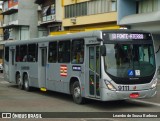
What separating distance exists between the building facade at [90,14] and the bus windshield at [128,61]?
25293mm

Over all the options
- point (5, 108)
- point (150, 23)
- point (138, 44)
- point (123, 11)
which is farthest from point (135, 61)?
point (123, 11)

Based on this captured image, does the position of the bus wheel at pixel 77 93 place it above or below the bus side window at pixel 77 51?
below

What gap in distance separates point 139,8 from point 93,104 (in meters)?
26.5

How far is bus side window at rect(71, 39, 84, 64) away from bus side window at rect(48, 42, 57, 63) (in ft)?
5.66

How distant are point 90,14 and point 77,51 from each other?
3143 cm

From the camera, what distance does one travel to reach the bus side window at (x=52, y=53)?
1678 cm

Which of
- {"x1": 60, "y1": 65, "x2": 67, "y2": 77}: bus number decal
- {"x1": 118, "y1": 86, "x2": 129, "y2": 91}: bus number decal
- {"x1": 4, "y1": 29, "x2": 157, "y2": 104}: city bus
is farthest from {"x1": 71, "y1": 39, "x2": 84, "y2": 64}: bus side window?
{"x1": 118, "y1": 86, "x2": 129, "y2": 91}: bus number decal

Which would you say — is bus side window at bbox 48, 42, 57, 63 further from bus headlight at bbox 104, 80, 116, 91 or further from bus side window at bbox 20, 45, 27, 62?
bus headlight at bbox 104, 80, 116, 91

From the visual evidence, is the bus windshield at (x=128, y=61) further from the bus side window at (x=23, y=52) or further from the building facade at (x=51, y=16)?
the building facade at (x=51, y=16)

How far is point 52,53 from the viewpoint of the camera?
56.1ft

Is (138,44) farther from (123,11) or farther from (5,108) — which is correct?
(123,11)

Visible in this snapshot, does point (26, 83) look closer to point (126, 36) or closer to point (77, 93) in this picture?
point (77, 93)

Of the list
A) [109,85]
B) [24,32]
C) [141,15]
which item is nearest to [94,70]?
[109,85]

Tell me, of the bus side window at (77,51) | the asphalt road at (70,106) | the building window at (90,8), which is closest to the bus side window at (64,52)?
the bus side window at (77,51)
